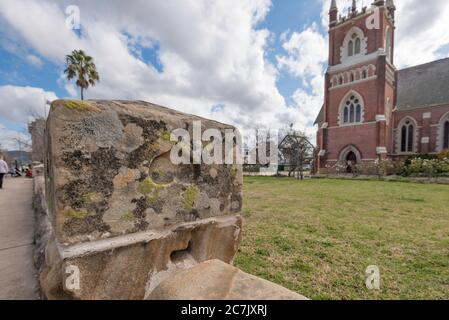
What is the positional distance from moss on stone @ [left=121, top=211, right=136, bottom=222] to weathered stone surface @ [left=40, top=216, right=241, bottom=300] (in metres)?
0.10

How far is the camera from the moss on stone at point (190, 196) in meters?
1.50

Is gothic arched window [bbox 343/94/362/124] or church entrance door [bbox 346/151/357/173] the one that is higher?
gothic arched window [bbox 343/94/362/124]

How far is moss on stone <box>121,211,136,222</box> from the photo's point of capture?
1223mm

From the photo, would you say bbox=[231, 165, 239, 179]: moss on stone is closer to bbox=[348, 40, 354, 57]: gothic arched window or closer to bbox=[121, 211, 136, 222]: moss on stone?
bbox=[121, 211, 136, 222]: moss on stone

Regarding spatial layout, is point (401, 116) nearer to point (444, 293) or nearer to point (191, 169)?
point (444, 293)

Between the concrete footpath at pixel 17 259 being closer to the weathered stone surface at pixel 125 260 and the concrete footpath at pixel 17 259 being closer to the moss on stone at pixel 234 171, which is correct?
the weathered stone surface at pixel 125 260

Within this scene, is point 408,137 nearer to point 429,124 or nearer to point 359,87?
point 429,124

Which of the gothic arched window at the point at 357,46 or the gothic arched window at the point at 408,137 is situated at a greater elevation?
the gothic arched window at the point at 357,46

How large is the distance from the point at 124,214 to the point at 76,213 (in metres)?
0.23

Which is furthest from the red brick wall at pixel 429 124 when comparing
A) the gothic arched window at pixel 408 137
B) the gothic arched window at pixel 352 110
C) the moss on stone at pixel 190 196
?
the moss on stone at pixel 190 196

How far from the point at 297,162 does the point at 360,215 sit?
56.8ft

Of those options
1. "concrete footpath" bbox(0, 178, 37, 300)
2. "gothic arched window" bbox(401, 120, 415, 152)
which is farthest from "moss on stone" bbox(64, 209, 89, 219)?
"gothic arched window" bbox(401, 120, 415, 152)

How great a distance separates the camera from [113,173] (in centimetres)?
117
